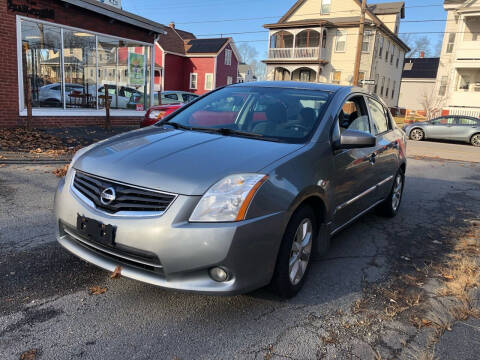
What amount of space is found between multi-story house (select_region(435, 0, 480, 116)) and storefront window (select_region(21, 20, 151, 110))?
81.7 feet

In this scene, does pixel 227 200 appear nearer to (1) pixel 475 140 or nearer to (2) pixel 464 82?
(1) pixel 475 140

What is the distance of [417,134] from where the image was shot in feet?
64.1

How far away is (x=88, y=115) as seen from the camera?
11.9m

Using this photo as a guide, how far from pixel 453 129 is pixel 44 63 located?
A: 17400 millimetres

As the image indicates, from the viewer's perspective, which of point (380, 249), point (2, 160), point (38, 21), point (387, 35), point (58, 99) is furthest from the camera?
point (387, 35)

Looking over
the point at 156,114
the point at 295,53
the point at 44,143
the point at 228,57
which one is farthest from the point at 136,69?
the point at 228,57

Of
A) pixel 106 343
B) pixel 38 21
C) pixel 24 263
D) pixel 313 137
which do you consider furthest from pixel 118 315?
pixel 38 21

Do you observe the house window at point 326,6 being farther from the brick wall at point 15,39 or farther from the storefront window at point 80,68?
the storefront window at point 80,68

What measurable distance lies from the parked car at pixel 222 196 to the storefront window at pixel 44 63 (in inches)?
337

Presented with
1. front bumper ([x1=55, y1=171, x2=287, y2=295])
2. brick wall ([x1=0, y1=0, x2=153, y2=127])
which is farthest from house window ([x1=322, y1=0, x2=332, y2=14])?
front bumper ([x1=55, y1=171, x2=287, y2=295])

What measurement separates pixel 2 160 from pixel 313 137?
20.1 feet

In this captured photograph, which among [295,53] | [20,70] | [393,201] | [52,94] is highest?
[295,53]

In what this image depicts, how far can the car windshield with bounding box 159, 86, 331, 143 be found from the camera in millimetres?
3412

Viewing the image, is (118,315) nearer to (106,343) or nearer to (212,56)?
(106,343)
